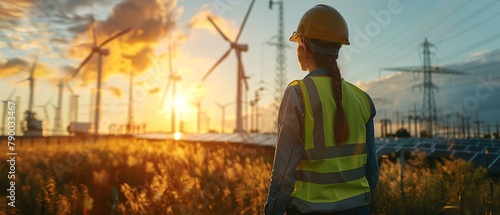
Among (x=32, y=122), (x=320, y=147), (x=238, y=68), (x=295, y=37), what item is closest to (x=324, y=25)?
(x=295, y=37)

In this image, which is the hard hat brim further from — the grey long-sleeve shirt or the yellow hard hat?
the grey long-sleeve shirt

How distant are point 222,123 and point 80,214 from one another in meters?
68.5

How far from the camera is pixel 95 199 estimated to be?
27.3 feet

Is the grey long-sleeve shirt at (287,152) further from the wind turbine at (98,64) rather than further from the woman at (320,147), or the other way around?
the wind turbine at (98,64)

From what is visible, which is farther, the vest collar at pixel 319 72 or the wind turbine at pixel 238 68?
the wind turbine at pixel 238 68

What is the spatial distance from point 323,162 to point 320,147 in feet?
0.30

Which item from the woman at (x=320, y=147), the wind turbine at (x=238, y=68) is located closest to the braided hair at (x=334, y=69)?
the woman at (x=320, y=147)

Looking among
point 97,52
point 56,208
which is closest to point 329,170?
point 56,208

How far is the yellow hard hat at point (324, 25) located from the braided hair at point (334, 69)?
0.14 feet

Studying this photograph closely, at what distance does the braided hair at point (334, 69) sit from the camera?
2.62 meters

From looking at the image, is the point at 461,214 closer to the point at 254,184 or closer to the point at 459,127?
the point at 254,184

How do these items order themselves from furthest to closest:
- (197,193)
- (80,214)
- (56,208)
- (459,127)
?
(459,127), (197,193), (80,214), (56,208)

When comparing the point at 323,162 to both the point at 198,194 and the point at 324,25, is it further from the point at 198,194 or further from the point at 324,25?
the point at 198,194

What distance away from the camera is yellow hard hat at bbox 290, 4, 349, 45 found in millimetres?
2855
